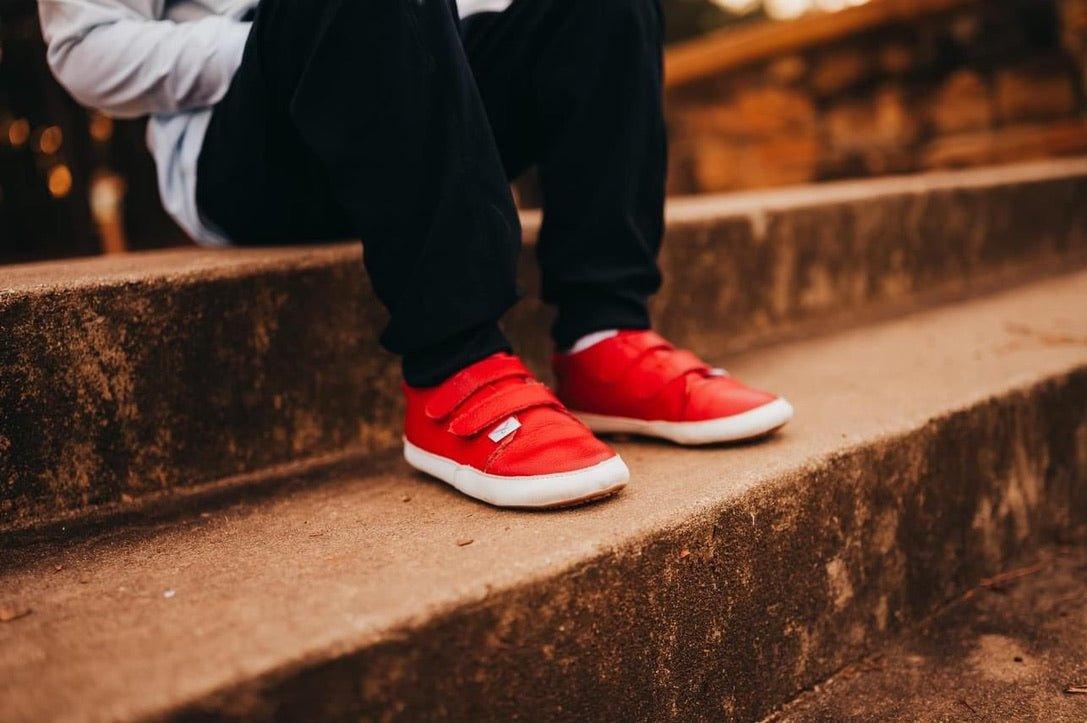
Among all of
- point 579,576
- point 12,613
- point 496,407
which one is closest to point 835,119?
point 496,407

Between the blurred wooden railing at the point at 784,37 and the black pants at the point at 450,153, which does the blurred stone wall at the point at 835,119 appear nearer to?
the blurred wooden railing at the point at 784,37

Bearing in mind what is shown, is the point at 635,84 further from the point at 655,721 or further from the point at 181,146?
the point at 655,721

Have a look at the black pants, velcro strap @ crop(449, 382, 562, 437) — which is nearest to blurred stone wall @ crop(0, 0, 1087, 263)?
the black pants

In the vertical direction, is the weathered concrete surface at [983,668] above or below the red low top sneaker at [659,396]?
below

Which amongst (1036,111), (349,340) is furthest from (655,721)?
(1036,111)

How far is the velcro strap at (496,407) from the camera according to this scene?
79 centimetres

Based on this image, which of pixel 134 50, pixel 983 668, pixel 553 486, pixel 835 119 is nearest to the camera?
pixel 553 486

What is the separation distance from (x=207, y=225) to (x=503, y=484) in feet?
2.03

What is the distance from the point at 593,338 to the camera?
100 centimetres

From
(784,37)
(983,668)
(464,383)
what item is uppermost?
(784,37)

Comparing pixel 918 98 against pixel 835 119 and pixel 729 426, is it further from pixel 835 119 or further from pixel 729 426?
pixel 729 426

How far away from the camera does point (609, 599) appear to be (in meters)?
0.66

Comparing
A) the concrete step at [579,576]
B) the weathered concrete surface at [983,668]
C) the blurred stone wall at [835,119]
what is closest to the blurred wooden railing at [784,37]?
the blurred stone wall at [835,119]

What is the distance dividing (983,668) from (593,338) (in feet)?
1.79
